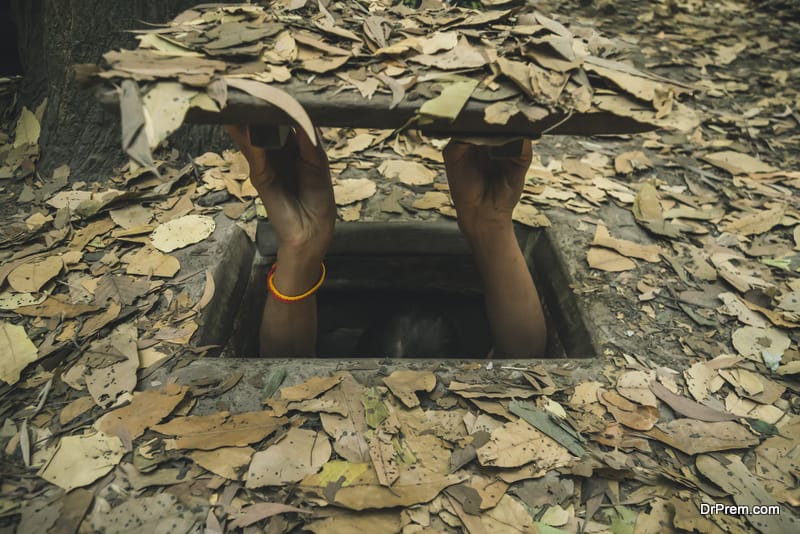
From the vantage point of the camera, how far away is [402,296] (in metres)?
2.39

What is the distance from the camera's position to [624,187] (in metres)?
2.33

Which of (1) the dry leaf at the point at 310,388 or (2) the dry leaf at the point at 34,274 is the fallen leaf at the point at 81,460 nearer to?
(1) the dry leaf at the point at 310,388

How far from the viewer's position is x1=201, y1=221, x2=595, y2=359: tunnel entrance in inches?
75.5

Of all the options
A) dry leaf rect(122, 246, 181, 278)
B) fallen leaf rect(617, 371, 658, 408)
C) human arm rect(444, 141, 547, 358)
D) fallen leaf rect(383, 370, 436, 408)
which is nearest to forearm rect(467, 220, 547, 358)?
human arm rect(444, 141, 547, 358)

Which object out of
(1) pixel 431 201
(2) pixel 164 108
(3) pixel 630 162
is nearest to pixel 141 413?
(2) pixel 164 108

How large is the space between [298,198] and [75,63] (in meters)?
1.27

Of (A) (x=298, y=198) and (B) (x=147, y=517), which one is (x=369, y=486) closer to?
(B) (x=147, y=517)

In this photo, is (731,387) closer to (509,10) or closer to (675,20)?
(509,10)

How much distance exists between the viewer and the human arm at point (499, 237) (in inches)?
67.8

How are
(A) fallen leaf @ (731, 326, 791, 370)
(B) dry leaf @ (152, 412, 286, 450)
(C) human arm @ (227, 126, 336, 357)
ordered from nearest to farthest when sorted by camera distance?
(B) dry leaf @ (152, 412, 286, 450) → (A) fallen leaf @ (731, 326, 791, 370) → (C) human arm @ (227, 126, 336, 357)

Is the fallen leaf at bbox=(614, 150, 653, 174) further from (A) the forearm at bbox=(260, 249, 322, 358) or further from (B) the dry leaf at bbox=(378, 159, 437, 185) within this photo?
(A) the forearm at bbox=(260, 249, 322, 358)

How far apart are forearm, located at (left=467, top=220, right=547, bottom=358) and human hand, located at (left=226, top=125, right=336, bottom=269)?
0.53 metres

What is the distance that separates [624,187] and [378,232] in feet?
3.73

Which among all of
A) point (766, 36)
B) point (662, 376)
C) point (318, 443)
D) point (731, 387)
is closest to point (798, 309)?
point (731, 387)
